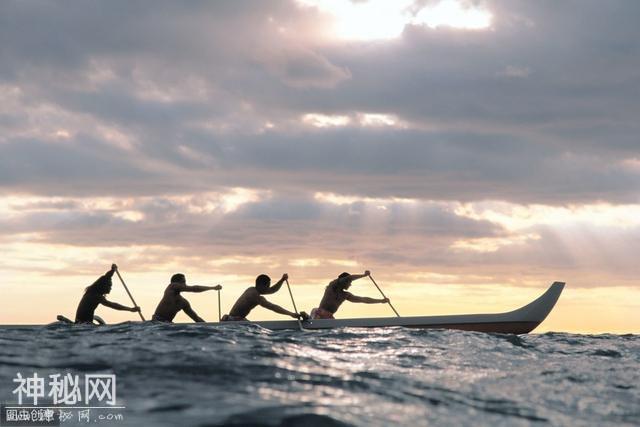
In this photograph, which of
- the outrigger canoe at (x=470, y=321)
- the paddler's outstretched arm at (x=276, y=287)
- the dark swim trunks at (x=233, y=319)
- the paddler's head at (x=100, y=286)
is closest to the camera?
the paddler's head at (x=100, y=286)

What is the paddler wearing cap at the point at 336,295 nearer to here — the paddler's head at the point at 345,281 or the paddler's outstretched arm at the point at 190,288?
the paddler's head at the point at 345,281

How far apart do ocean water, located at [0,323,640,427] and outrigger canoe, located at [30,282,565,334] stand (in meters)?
3.82

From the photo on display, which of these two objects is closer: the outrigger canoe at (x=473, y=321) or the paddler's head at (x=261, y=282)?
the outrigger canoe at (x=473, y=321)

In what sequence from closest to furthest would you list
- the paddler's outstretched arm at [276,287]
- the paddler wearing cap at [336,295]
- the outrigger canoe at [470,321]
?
1. the outrigger canoe at [470,321]
2. the paddler's outstretched arm at [276,287]
3. the paddler wearing cap at [336,295]

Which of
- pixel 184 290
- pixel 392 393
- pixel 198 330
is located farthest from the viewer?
pixel 184 290

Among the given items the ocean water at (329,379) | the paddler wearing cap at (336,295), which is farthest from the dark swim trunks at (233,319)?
the ocean water at (329,379)

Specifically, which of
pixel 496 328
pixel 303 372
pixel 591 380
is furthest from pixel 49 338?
pixel 496 328

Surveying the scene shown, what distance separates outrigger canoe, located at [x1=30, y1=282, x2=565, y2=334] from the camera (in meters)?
21.2

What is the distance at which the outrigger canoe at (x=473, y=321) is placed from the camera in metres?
21.3

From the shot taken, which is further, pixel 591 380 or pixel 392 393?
pixel 591 380

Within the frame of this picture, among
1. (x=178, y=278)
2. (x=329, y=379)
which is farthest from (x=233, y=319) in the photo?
(x=329, y=379)

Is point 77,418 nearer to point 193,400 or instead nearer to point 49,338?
point 193,400

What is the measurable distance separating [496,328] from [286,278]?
23.4 ft

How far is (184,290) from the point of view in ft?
70.3
